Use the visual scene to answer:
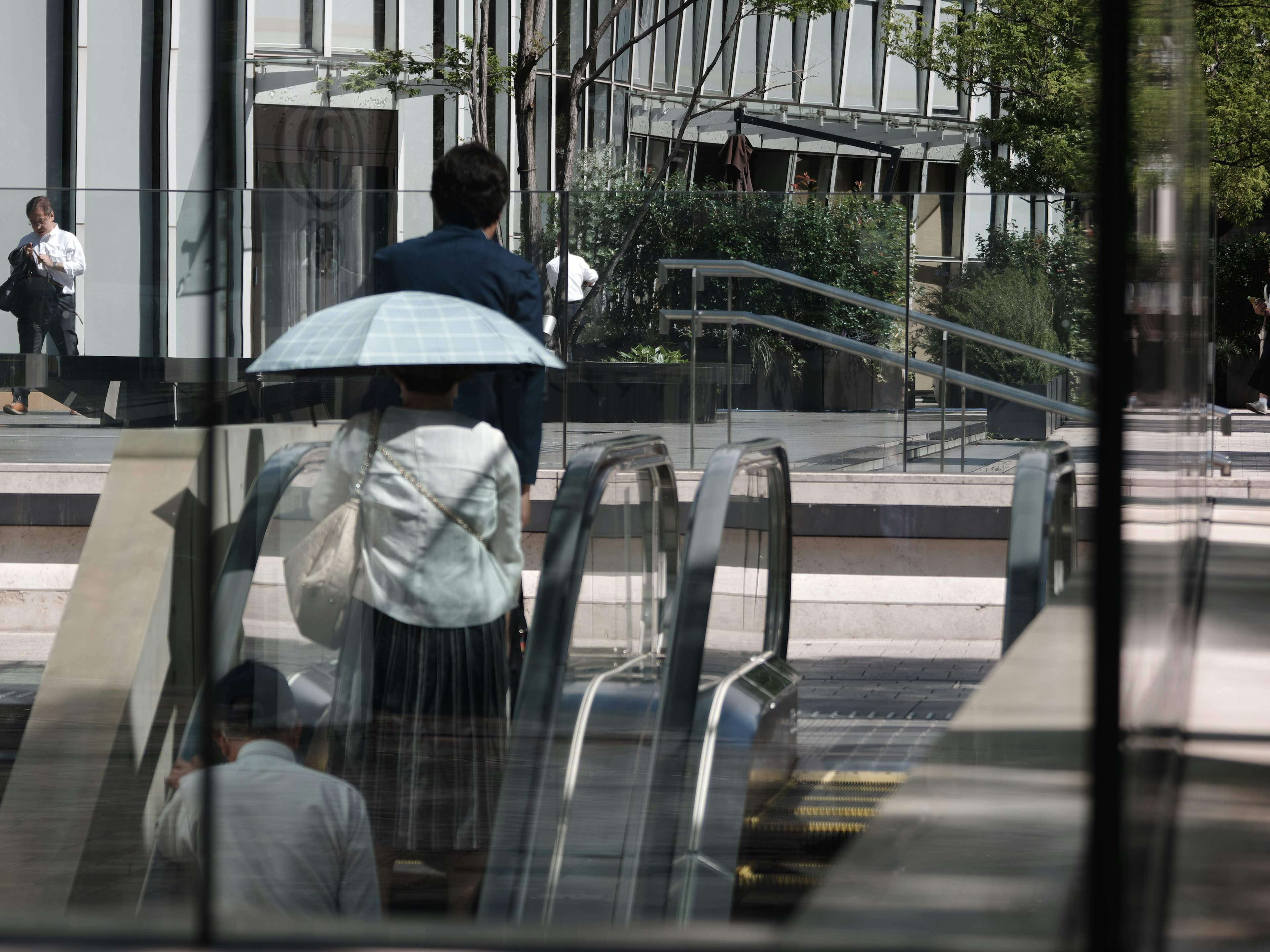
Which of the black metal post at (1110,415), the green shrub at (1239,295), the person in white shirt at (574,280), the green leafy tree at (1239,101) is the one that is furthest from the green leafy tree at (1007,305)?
the green shrub at (1239,295)

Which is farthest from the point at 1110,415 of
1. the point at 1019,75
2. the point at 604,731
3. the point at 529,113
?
the point at 529,113

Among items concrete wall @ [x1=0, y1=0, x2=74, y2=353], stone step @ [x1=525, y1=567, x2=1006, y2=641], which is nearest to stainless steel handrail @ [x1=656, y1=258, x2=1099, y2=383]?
stone step @ [x1=525, y1=567, x2=1006, y2=641]

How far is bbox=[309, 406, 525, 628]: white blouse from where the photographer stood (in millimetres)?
3381

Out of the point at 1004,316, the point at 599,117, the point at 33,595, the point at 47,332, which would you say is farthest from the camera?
the point at 599,117

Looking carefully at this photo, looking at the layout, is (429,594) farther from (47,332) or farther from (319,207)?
(47,332)

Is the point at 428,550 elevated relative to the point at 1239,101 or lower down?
lower down

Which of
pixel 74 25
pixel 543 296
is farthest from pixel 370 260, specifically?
pixel 74 25

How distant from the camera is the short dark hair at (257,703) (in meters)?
4.05

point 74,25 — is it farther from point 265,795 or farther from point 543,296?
point 265,795

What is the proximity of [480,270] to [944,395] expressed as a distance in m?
4.08

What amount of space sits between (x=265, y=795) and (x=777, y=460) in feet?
7.75

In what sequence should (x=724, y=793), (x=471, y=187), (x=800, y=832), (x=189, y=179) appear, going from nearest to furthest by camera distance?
1. (x=471, y=187)
2. (x=724, y=793)
3. (x=800, y=832)
4. (x=189, y=179)

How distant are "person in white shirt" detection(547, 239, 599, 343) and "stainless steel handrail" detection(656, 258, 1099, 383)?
0.38 meters

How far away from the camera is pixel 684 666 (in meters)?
3.47
